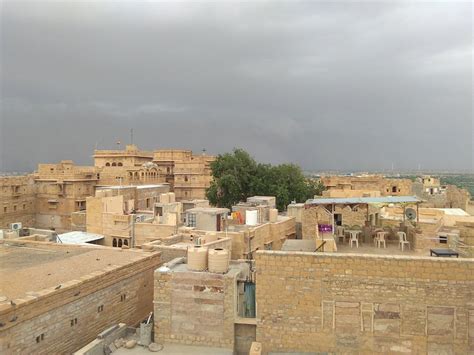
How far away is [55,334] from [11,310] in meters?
1.65

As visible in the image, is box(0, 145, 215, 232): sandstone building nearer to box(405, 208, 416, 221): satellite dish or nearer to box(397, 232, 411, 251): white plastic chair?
box(405, 208, 416, 221): satellite dish

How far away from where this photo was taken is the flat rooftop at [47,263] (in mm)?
10039

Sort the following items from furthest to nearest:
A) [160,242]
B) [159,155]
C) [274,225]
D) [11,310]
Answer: [159,155] < [274,225] < [160,242] < [11,310]

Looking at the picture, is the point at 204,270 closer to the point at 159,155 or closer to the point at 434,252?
the point at 434,252

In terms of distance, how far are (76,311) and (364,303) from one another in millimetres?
7301

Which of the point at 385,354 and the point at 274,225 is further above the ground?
the point at 274,225

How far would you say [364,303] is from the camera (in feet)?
27.3

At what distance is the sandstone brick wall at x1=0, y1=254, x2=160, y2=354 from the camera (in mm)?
8219

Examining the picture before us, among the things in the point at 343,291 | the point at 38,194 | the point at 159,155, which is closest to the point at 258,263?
the point at 343,291

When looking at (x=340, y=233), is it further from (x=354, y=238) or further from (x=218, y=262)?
(x=218, y=262)

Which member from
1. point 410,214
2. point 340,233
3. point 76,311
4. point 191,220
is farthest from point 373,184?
point 76,311

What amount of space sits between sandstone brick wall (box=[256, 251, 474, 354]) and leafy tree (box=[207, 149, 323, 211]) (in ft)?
91.1

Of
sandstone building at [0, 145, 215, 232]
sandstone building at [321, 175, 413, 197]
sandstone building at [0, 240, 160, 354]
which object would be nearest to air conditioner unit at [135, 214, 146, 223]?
sandstone building at [0, 240, 160, 354]

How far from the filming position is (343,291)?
842 cm
